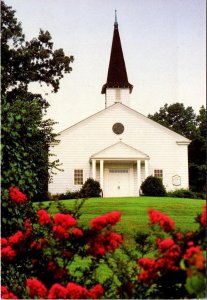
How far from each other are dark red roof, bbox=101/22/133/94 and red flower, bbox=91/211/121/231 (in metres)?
29.4

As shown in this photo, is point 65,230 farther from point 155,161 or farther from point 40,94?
point 155,161

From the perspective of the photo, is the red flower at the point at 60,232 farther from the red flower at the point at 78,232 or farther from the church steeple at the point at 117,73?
the church steeple at the point at 117,73

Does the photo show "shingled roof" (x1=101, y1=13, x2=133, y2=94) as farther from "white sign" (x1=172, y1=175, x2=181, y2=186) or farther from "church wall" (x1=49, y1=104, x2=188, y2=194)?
"white sign" (x1=172, y1=175, x2=181, y2=186)

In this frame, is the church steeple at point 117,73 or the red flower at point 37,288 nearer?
the red flower at point 37,288

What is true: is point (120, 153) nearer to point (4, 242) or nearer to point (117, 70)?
point (117, 70)

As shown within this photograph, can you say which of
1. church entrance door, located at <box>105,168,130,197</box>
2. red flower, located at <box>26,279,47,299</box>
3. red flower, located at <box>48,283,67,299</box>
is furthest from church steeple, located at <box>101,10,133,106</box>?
red flower, located at <box>48,283,67,299</box>

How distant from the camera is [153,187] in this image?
26562mm

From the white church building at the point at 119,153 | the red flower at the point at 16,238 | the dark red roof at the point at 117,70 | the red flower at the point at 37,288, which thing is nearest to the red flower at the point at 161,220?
the red flower at the point at 37,288

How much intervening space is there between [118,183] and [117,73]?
9427 mm

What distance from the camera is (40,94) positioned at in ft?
70.7

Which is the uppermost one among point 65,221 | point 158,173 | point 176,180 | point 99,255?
point 158,173

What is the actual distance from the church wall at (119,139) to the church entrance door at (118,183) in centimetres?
129

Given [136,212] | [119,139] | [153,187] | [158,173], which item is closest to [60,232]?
[136,212]

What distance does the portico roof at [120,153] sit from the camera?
92.8 feet
